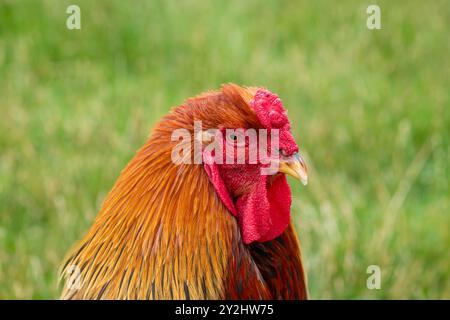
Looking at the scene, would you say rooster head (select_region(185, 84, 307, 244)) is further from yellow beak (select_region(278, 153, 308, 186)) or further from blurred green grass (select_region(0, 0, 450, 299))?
blurred green grass (select_region(0, 0, 450, 299))

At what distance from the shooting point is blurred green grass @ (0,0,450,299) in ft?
13.4

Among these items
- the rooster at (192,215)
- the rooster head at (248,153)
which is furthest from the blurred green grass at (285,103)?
the rooster head at (248,153)

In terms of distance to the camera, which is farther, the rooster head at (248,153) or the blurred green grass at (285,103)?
the blurred green grass at (285,103)

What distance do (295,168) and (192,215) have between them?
1.18 ft

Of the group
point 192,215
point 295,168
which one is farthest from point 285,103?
point 192,215

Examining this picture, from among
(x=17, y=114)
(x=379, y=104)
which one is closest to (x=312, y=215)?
(x=379, y=104)

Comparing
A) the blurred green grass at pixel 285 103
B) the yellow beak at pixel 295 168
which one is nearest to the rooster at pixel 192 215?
the yellow beak at pixel 295 168

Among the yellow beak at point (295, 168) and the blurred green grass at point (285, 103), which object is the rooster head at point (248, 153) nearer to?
the yellow beak at point (295, 168)

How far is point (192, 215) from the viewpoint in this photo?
2.42m

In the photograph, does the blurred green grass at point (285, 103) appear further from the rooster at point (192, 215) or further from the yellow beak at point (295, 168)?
the yellow beak at point (295, 168)

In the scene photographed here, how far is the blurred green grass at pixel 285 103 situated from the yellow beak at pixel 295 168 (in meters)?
1.58

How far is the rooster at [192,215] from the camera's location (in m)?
2.43

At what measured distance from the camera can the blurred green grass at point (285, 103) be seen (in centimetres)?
409

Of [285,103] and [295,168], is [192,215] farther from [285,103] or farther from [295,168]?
[285,103]
